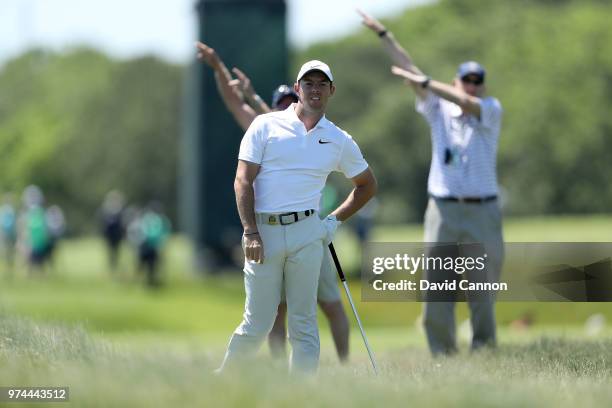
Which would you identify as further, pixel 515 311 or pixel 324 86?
pixel 515 311

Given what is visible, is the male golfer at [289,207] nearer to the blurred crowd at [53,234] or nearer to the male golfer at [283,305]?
the male golfer at [283,305]

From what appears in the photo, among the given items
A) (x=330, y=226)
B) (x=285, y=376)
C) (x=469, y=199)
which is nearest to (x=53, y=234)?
(x=469, y=199)

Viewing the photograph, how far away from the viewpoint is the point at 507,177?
6019cm

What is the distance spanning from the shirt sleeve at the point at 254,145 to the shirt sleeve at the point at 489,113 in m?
3.22

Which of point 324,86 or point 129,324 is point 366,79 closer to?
point 129,324

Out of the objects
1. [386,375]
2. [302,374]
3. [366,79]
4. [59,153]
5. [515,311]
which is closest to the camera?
[302,374]

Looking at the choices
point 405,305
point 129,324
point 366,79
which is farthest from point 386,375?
point 366,79

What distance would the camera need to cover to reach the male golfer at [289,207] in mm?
7012

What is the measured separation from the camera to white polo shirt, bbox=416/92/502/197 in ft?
32.6

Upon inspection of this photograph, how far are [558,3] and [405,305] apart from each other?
60.9m

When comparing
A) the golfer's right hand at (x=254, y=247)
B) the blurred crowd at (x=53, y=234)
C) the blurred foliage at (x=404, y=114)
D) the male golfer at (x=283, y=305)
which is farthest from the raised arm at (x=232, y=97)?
the blurred foliage at (x=404, y=114)

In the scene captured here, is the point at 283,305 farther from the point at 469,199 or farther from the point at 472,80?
the point at 472,80

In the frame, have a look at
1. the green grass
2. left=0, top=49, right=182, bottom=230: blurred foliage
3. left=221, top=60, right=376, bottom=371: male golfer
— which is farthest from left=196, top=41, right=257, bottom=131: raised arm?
left=0, top=49, right=182, bottom=230: blurred foliage

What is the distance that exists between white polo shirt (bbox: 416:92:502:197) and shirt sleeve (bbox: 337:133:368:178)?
2.65m
